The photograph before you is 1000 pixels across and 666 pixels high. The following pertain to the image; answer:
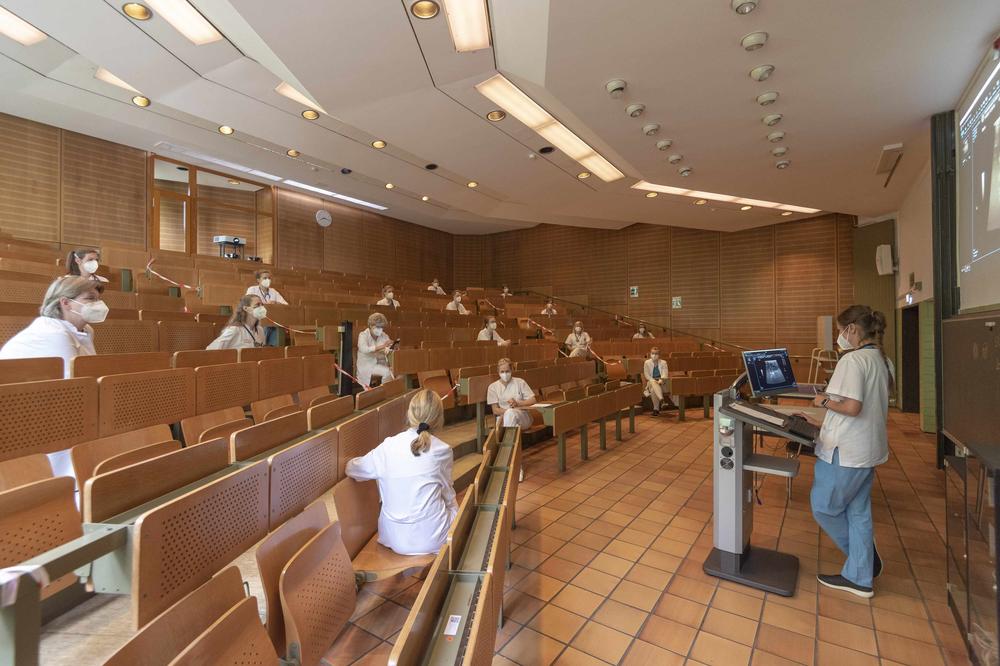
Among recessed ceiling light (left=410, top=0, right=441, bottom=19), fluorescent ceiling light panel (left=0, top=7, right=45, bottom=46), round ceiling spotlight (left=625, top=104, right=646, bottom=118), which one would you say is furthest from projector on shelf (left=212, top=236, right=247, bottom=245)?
round ceiling spotlight (left=625, top=104, right=646, bottom=118)

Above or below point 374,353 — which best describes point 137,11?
above

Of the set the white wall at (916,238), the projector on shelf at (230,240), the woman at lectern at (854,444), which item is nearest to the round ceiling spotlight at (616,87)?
the woman at lectern at (854,444)

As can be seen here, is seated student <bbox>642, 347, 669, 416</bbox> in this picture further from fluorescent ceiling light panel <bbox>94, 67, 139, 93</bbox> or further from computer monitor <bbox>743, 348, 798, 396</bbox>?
fluorescent ceiling light panel <bbox>94, 67, 139, 93</bbox>

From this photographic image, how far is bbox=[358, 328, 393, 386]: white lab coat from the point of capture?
4781 mm

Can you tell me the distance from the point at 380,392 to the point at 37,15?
4.91 metres

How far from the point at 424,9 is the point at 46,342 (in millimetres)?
3599

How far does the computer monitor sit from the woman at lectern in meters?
→ 0.70

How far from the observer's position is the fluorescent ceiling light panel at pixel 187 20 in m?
4.48

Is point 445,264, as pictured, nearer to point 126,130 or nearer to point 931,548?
point 126,130

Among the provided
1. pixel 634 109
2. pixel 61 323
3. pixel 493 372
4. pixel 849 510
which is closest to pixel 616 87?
pixel 634 109

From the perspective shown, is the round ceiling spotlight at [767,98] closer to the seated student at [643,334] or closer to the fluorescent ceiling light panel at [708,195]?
the fluorescent ceiling light panel at [708,195]

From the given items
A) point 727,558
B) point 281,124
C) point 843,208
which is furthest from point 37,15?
point 843,208

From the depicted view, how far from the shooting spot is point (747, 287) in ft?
35.1

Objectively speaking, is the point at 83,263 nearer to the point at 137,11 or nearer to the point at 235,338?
the point at 235,338
